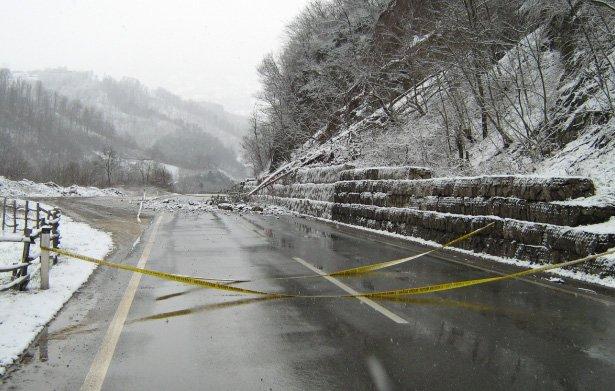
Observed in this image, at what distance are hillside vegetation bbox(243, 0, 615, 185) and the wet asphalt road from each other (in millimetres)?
8030

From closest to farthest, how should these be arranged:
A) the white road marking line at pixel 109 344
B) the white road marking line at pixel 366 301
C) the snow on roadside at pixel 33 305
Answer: the white road marking line at pixel 109 344
the snow on roadside at pixel 33 305
the white road marking line at pixel 366 301

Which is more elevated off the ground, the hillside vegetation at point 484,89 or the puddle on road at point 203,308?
the hillside vegetation at point 484,89

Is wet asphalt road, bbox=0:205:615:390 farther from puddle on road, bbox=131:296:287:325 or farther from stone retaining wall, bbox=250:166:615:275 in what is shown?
stone retaining wall, bbox=250:166:615:275

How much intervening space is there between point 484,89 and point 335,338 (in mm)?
16653

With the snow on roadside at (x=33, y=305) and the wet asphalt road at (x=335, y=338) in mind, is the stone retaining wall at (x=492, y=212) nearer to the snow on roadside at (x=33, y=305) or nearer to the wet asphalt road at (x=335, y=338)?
the wet asphalt road at (x=335, y=338)

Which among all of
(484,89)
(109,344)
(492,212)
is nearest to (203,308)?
(109,344)

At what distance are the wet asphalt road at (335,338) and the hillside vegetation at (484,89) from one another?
8030 millimetres

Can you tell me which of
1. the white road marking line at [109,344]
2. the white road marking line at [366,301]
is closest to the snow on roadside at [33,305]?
the white road marking line at [109,344]

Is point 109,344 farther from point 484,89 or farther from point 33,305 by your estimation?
point 484,89

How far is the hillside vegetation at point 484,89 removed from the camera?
15.5m

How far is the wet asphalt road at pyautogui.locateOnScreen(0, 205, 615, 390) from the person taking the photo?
3.89 meters

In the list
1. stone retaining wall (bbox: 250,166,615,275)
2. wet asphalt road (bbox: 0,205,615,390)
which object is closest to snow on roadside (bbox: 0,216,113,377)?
wet asphalt road (bbox: 0,205,615,390)

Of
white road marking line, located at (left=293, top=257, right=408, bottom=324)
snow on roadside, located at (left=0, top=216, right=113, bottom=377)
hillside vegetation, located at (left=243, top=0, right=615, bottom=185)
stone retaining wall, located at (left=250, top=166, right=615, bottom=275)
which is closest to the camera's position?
snow on roadside, located at (left=0, top=216, right=113, bottom=377)

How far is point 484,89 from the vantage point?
62.9ft
